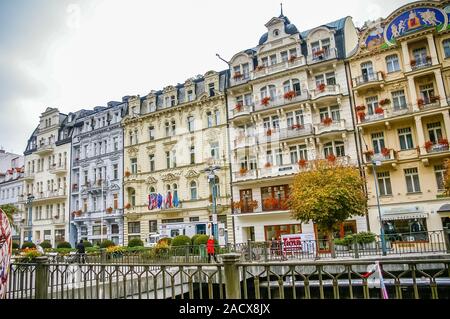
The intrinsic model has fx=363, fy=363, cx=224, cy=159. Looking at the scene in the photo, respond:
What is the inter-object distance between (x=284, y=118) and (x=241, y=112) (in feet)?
7.89

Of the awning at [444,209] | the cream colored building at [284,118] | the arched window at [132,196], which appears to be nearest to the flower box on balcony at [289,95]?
the cream colored building at [284,118]

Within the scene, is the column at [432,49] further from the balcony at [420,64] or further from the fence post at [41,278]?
the fence post at [41,278]

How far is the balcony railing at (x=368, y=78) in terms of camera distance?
50.5 feet

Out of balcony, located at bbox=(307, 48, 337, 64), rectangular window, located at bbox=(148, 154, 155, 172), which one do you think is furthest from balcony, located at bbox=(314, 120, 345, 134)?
rectangular window, located at bbox=(148, 154, 155, 172)

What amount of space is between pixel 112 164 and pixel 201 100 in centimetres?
784

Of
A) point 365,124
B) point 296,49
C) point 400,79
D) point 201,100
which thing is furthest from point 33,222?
point 400,79

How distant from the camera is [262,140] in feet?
61.5

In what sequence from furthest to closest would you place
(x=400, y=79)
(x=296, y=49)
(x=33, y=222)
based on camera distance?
1. (x=33, y=222)
2. (x=296, y=49)
3. (x=400, y=79)

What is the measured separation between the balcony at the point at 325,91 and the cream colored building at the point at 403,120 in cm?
82

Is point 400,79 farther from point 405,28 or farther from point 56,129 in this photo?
point 56,129

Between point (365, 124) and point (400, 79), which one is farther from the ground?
point (400, 79)

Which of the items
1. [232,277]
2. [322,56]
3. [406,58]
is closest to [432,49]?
[406,58]

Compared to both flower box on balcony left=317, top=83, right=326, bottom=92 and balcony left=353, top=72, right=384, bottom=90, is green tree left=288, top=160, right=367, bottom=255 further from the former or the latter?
flower box on balcony left=317, top=83, right=326, bottom=92

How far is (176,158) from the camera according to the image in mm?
21719
